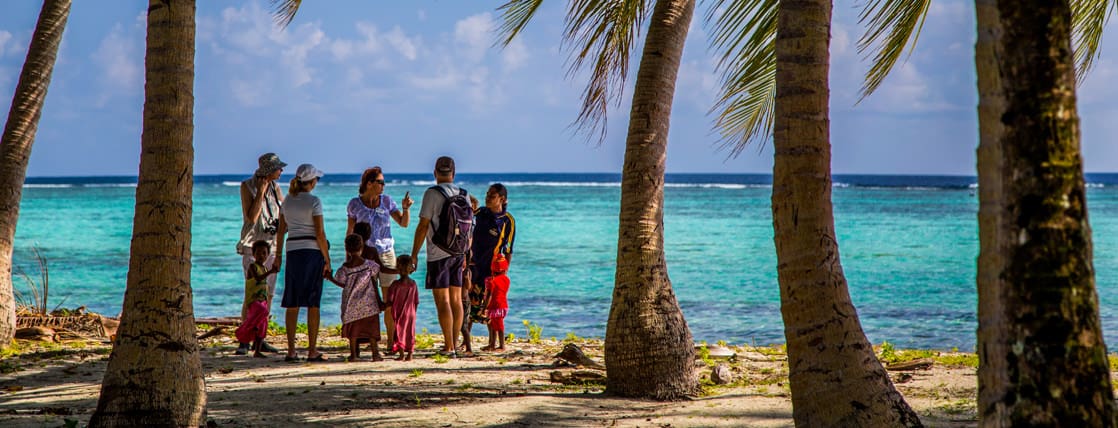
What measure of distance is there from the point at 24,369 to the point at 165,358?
3954 millimetres

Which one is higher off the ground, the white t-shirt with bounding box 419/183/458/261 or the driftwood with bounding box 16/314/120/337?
the white t-shirt with bounding box 419/183/458/261

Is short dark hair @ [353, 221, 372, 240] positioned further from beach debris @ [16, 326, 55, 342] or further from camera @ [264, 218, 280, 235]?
beach debris @ [16, 326, 55, 342]

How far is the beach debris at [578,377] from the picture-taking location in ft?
24.7

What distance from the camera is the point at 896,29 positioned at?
24.1ft

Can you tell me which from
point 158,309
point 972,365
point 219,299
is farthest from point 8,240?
point 219,299

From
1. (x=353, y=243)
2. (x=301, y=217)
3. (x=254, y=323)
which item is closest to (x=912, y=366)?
(x=353, y=243)

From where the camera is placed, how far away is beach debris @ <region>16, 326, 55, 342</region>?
9.74 meters

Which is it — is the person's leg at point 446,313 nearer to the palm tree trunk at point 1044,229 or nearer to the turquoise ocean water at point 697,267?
the turquoise ocean water at point 697,267

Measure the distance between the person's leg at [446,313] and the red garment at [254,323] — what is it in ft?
4.97

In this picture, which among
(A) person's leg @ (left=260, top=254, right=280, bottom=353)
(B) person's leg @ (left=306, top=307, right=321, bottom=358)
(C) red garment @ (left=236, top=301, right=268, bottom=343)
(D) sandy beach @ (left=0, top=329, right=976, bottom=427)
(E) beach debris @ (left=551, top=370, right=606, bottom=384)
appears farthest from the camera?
(A) person's leg @ (left=260, top=254, right=280, bottom=353)

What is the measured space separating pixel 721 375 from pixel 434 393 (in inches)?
87.6

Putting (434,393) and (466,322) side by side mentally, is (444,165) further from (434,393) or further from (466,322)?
(434,393)

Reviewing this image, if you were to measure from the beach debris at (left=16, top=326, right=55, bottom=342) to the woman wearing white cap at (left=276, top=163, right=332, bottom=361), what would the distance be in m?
3.16

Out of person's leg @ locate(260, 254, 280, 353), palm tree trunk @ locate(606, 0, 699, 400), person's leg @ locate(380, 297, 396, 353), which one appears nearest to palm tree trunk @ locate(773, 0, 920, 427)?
palm tree trunk @ locate(606, 0, 699, 400)
